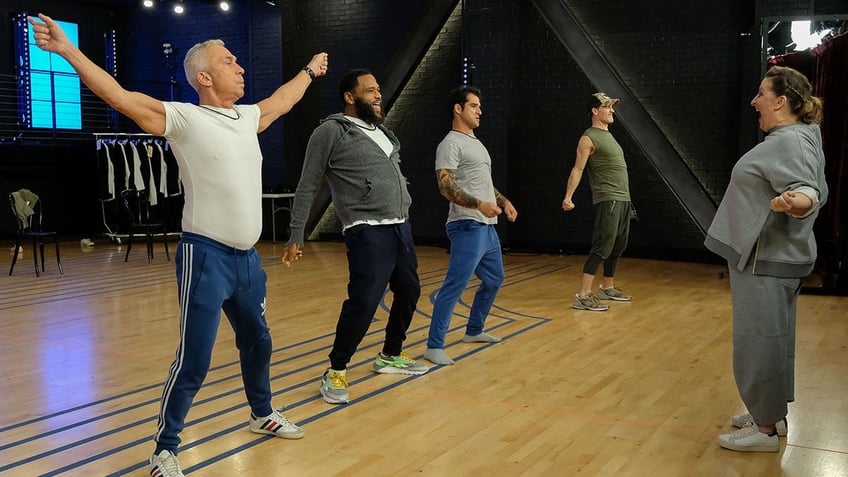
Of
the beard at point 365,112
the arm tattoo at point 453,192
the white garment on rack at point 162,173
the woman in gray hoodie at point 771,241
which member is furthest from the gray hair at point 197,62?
the white garment on rack at point 162,173

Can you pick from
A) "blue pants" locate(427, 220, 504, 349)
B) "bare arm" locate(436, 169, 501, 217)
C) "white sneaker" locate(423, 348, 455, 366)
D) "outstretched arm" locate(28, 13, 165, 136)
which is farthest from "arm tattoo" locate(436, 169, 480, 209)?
"outstretched arm" locate(28, 13, 165, 136)

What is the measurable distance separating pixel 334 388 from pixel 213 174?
1.47 metres

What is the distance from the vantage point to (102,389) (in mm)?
4371

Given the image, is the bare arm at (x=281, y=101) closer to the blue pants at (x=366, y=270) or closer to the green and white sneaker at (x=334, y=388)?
the blue pants at (x=366, y=270)

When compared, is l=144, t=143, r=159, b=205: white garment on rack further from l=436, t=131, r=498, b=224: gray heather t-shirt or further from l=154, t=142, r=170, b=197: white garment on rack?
l=436, t=131, r=498, b=224: gray heather t-shirt

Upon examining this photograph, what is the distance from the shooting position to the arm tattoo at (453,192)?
464 centimetres

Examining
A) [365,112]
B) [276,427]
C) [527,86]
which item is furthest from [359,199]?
[527,86]

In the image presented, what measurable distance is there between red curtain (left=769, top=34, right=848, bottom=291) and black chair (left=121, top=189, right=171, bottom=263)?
7443 millimetres

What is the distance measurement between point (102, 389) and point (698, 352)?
138 inches

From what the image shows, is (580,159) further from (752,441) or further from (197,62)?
(197,62)

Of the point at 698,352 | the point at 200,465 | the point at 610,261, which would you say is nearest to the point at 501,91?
the point at 610,261

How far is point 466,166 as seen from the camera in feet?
15.9

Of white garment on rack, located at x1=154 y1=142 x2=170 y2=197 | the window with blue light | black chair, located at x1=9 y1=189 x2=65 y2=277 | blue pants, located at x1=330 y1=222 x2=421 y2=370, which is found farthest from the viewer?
the window with blue light

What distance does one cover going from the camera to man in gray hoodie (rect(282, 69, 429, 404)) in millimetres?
4020
